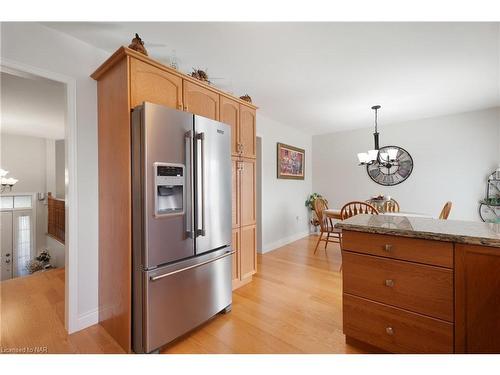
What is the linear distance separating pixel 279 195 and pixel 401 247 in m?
3.01

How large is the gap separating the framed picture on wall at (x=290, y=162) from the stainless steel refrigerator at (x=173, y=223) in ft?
8.35

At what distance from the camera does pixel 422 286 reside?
1.23 metres

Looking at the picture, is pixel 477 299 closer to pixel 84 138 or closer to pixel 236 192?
pixel 236 192

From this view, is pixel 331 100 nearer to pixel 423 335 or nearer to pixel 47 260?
pixel 423 335

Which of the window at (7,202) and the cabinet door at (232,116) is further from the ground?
the cabinet door at (232,116)

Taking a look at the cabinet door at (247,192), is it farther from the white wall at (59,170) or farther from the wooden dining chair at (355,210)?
the white wall at (59,170)

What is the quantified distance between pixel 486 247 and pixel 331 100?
103 inches

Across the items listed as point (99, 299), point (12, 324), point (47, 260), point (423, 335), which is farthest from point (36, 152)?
point (423, 335)

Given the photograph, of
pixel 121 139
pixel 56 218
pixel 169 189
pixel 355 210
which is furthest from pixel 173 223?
pixel 56 218

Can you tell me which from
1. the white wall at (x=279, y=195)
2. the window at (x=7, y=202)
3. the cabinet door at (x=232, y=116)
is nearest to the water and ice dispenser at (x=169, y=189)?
the cabinet door at (x=232, y=116)

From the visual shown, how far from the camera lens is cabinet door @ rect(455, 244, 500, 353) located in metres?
1.07

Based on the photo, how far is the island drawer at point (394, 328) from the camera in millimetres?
1191

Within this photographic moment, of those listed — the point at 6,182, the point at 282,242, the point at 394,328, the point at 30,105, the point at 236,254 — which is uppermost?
the point at 30,105

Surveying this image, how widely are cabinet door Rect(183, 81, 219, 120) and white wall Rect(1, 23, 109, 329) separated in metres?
0.76
